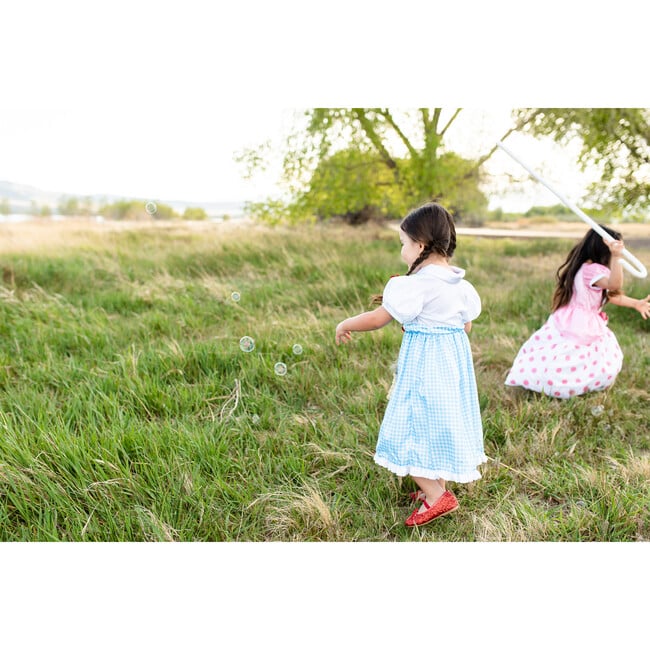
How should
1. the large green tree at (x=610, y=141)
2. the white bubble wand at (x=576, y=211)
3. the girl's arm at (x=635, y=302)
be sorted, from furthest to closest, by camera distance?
the large green tree at (x=610, y=141)
the girl's arm at (x=635, y=302)
the white bubble wand at (x=576, y=211)

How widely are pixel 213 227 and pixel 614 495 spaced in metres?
6.23

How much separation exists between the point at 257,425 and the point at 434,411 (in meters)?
1.29

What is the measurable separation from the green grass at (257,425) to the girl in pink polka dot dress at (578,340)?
5.7 inches

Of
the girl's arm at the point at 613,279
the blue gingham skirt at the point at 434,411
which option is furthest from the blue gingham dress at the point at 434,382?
the girl's arm at the point at 613,279

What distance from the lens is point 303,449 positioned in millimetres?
3293

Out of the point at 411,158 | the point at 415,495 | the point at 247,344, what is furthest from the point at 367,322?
the point at 411,158

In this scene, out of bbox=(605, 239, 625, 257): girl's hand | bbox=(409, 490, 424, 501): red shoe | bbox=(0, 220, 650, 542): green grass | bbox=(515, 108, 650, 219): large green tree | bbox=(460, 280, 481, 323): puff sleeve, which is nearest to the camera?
bbox=(460, 280, 481, 323): puff sleeve

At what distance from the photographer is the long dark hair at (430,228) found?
2.56m

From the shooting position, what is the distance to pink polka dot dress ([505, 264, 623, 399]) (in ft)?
13.3

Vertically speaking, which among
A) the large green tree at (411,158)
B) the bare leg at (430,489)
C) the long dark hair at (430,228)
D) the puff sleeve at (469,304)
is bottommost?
the bare leg at (430,489)

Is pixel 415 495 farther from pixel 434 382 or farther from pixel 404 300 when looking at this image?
pixel 404 300

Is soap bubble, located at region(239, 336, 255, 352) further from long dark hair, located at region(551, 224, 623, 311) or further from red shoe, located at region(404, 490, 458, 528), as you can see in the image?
long dark hair, located at region(551, 224, 623, 311)

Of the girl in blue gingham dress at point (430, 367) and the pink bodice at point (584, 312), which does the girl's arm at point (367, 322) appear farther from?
the pink bodice at point (584, 312)

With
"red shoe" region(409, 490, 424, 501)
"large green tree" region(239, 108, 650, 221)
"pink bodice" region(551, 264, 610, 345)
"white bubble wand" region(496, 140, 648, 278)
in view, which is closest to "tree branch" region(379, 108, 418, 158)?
"large green tree" region(239, 108, 650, 221)
